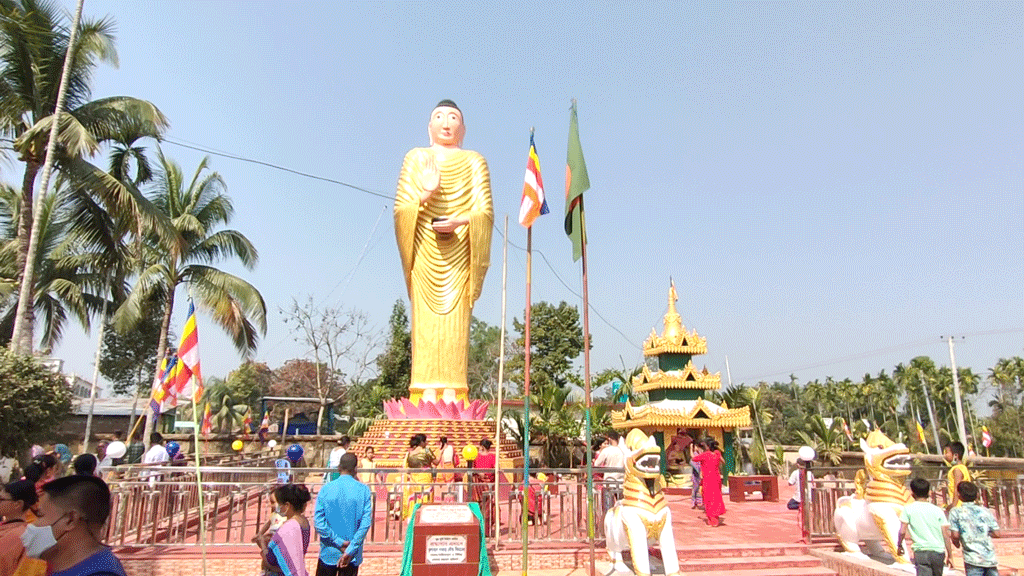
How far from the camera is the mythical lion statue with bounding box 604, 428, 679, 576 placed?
6.20m

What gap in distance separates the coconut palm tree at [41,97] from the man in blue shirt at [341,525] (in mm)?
9310

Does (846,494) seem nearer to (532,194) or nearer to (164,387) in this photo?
(532,194)

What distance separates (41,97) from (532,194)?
10112mm

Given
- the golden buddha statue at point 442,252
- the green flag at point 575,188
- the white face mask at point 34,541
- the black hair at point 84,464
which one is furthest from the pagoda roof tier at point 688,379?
the white face mask at point 34,541

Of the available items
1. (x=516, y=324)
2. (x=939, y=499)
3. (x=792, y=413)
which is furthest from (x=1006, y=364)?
(x=939, y=499)

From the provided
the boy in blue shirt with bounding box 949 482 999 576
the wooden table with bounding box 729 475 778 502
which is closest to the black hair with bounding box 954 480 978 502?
the boy in blue shirt with bounding box 949 482 999 576

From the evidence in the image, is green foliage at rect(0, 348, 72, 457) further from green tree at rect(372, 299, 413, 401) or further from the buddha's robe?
green tree at rect(372, 299, 413, 401)

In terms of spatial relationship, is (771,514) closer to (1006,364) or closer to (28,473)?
(28,473)

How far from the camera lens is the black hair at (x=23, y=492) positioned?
13.3 ft

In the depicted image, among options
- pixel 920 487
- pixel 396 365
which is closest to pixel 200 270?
pixel 396 365

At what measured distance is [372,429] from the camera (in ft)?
44.2

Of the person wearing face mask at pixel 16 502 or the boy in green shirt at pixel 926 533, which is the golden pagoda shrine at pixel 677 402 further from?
the person wearing face mask at pixel 16 502

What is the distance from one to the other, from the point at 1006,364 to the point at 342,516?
4993 centimetres

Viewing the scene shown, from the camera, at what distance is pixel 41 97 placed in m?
12.1
